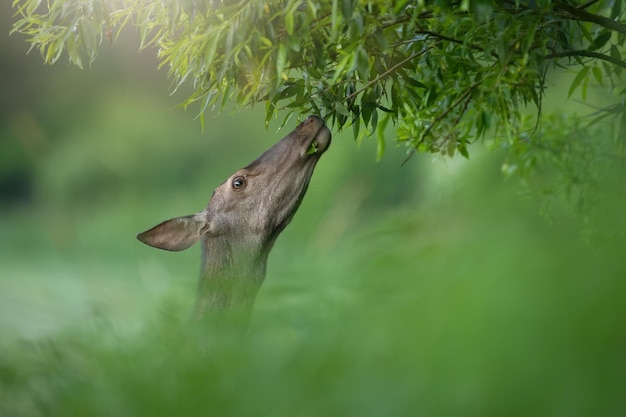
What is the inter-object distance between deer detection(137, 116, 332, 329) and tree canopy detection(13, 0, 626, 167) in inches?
6.4

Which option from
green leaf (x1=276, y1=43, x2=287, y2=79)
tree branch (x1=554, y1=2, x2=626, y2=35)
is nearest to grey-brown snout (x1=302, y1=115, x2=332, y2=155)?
green leaf (x1=276, y1=43, x2=287, y2=79)

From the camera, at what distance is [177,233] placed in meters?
2.66

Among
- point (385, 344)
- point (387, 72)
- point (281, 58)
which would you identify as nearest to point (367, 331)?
point (385, 344)

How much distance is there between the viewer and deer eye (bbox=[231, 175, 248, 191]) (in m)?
2.88

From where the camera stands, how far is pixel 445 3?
1.85 m

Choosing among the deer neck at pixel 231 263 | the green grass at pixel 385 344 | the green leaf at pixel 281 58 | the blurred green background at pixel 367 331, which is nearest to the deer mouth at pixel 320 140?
the deer neck at pixel 231 263

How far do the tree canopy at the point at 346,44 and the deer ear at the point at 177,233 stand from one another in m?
0.40

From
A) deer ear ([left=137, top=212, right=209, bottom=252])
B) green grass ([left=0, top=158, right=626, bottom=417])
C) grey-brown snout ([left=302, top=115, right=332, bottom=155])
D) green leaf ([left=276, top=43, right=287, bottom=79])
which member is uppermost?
grey-brown snout ([left=302, top=115, right=332, bottom=155])

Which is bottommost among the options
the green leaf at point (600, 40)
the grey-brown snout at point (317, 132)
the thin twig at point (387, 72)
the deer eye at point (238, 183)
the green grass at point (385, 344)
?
the green grass at point (385, 344)

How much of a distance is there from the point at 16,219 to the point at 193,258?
30.1 ft

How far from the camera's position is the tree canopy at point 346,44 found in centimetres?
212

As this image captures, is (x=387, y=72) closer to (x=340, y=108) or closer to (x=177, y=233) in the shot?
(x=340, y=108)

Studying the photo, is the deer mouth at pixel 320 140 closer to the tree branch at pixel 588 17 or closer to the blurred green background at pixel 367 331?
the tree branch at pixel 588 17

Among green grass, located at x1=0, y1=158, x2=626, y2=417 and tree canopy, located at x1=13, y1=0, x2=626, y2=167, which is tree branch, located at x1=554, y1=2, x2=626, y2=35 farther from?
green grass, located at x1=0, y1=158, x2=626, y2=417
